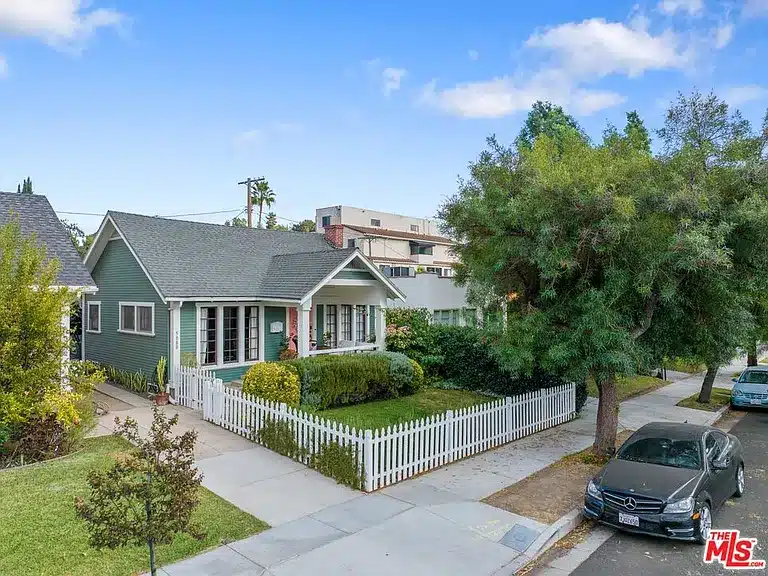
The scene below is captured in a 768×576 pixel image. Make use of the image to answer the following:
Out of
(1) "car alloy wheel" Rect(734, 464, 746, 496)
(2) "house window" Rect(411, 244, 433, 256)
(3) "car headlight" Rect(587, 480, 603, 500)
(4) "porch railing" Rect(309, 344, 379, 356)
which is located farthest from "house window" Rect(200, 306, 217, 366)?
(2) "house window" Rect(411, 244, 433, 256)

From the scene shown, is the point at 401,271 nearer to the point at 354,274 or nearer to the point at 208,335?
the point at 354,274

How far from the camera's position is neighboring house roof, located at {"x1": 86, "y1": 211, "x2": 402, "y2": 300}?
16359 millimetres

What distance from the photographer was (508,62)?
14266 mm

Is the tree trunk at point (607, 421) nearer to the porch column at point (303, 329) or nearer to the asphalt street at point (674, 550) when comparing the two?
the asphalt street at point (674, 550)

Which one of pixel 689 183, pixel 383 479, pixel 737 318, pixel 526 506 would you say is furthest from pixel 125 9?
pixel 737 318

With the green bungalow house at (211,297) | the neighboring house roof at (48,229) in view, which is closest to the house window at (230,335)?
the green bungalow house at (211,297)

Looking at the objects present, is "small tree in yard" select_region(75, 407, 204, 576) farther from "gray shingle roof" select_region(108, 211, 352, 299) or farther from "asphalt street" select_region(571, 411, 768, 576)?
"gray shingle roof" select_region(108, 211, 352, 299)

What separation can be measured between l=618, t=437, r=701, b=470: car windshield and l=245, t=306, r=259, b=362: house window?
12577 mm

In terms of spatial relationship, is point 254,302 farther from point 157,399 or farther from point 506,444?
point 506,444

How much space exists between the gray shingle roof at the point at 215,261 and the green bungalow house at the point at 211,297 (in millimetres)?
39

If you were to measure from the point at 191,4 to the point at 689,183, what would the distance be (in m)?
12.4

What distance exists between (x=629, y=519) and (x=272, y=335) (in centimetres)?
1346

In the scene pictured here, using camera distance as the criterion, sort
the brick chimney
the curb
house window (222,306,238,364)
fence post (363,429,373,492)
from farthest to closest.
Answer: the brick chimney, house window (222,306,238,364), fence post (363,429,373,492), the curb

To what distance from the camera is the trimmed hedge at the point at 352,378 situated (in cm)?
1377
